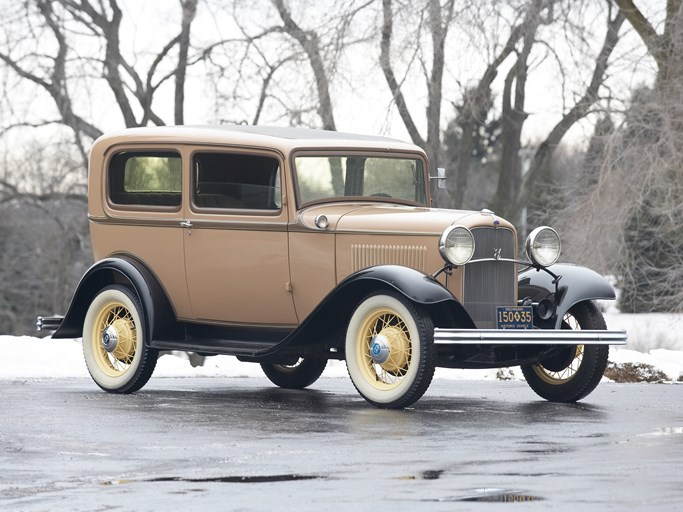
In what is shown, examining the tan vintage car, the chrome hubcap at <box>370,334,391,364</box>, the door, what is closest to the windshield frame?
the tan vintage car

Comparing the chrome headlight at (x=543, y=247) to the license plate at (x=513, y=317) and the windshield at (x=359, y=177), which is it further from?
the windshield at (x=359, y=177)

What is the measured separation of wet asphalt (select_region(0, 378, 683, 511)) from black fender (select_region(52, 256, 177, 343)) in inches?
24.3

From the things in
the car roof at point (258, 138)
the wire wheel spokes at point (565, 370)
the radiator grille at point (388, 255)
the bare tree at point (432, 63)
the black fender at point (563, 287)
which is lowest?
the wire wheel spokes at point (565, 370)

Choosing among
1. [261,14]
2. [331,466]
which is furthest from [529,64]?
[331,466]

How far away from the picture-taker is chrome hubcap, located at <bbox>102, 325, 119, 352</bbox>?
11.5 m

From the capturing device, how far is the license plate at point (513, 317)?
10.1 meters

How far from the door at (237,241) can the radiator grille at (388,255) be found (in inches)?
25.9

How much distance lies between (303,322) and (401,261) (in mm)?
860

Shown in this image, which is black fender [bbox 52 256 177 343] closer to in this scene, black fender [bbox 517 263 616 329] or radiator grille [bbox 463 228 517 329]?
radiator grille [bbox 463 228 517 329]

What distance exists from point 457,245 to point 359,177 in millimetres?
1666

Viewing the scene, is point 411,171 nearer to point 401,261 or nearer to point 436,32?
point 401,261

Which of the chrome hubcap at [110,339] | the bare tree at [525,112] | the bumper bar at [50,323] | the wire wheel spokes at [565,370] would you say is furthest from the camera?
the bare tree at [525,112]

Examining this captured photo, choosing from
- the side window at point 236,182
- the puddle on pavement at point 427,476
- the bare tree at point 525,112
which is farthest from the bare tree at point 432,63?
the puddle on pavement at point 427,476

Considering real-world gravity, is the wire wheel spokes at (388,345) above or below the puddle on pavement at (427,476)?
above
